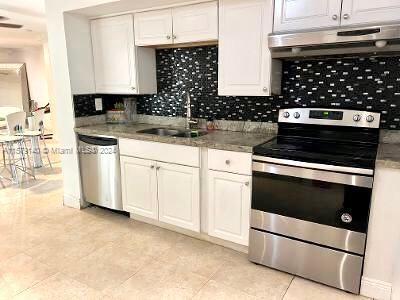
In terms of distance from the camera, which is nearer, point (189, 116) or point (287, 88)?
point (287, 88)

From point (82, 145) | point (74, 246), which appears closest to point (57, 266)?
point (74, 246)

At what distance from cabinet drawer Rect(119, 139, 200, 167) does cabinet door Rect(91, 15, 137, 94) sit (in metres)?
0.63

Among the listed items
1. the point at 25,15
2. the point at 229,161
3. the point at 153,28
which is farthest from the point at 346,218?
the point at 25,15

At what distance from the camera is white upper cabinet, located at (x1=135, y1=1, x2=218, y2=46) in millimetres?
2461

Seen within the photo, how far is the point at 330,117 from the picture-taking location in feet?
7.47

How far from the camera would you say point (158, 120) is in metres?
3.34

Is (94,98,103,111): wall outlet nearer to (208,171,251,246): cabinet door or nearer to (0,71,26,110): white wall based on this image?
(208,171,251,246): cabinet door

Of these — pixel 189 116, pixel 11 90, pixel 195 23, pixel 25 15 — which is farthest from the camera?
pixel 11 90

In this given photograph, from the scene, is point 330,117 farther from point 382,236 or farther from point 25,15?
point 25,15

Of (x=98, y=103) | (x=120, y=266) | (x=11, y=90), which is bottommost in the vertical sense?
(x=120, y=266)

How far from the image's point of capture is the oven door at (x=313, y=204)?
185 centimetres

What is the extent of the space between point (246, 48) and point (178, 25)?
679 millimetres

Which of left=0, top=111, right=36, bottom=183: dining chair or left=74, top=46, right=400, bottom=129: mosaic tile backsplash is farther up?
left=74, top=46, right=400, bottom=129: mosaic tile backsplash

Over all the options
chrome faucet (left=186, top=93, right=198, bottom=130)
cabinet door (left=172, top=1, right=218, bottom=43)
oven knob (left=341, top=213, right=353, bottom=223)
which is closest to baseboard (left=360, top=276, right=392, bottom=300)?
oven knob (left=341, top=213, right=353, bottom=223)
